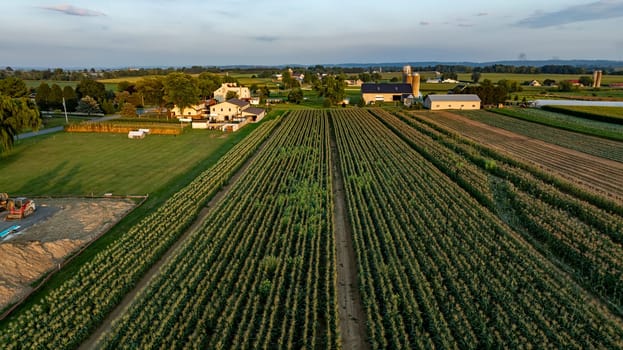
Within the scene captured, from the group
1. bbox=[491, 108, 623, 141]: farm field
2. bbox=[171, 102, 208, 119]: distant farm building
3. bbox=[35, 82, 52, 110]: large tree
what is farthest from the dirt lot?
bbox=[35, 82, 52, 110]: large tree

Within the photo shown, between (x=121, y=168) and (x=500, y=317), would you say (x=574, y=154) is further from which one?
(x=121, y=168)

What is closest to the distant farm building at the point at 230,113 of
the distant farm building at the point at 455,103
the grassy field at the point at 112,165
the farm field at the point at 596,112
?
the grassy field at the point at 112,165

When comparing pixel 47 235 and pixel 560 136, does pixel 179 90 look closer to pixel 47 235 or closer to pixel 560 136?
pixel 47 235

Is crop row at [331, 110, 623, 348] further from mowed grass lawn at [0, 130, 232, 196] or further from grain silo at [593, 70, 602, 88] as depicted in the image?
grain silo at [593, 70, 602, 88]

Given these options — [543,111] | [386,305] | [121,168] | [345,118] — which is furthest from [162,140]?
[543,111]

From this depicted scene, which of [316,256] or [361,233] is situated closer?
[316,256]

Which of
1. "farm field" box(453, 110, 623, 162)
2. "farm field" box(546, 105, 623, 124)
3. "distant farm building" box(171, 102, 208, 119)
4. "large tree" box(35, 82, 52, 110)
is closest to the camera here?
"farm field" box(453, 110, 623, 162)
